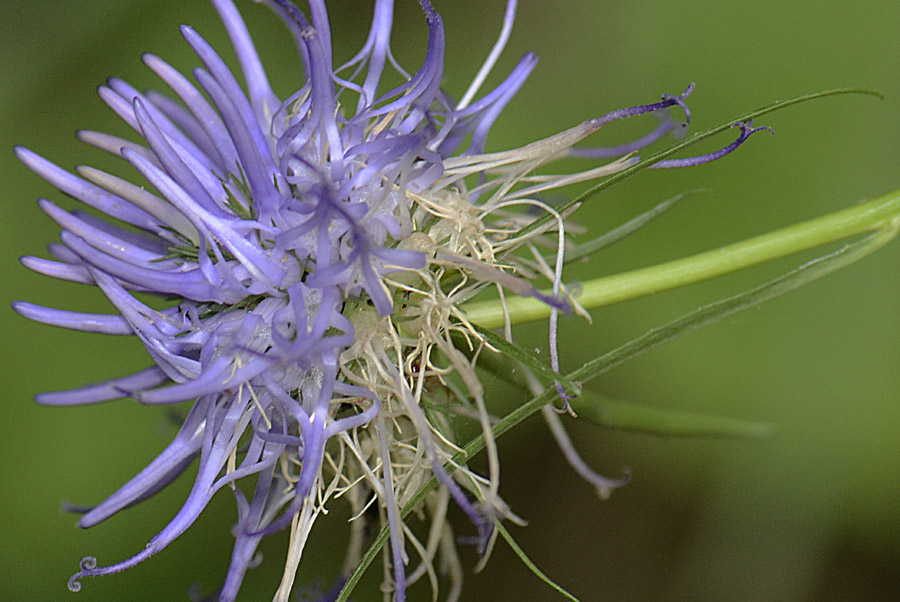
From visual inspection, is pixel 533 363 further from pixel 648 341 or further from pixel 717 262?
pixel 717 262

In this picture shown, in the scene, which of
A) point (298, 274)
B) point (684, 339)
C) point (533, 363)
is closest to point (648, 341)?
point (533, 363)

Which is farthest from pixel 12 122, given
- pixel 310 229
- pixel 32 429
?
pixel 310 229

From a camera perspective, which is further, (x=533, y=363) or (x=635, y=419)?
(x=635, y=419)

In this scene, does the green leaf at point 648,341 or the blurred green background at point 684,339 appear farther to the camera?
the blurred green background at point 684,339

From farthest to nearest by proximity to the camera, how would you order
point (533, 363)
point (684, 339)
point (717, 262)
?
1. point (684, 339)
2. point (717, 262)
3. point (533, 363)

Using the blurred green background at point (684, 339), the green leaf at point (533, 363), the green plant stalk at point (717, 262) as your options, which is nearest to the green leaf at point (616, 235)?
the green plant stalk at point (717, 262)

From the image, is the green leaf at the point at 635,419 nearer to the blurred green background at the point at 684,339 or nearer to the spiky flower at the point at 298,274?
the spiky flower at the point at 298,274
